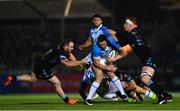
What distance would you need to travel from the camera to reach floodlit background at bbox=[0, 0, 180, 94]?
29469 mm

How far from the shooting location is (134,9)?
34500 mm

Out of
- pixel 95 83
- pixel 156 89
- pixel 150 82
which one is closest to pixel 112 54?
pixel 95 83

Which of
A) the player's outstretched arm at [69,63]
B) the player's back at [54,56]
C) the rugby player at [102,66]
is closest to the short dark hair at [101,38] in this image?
the rugby player at [102,66]

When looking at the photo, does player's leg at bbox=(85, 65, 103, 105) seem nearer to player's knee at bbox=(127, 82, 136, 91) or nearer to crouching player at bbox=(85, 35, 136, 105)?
crouching player at bbox=(85, 35, 136, 105)

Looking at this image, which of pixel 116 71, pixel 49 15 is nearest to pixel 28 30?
pixel 49 15

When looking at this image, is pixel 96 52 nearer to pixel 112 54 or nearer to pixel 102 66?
Answer: pixel 102 66

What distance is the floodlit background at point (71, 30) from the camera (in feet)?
96.7

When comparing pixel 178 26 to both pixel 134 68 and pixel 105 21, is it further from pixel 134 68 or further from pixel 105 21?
pixel 134 68

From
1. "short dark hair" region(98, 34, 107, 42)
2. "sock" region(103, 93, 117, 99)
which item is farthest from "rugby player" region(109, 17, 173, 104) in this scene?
"sock" region(103, 93, 117, 99)

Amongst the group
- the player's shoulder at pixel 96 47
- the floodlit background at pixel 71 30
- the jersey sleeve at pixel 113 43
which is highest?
the floodlit background at pixel 71 30

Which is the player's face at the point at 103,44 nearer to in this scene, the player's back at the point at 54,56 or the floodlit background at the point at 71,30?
the player's back at the point at 54,56

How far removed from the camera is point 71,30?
35.4 m

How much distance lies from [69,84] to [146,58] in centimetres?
1335

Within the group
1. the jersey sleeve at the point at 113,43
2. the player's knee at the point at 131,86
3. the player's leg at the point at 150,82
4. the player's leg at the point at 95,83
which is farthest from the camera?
the player's knee at the point at 131,86
